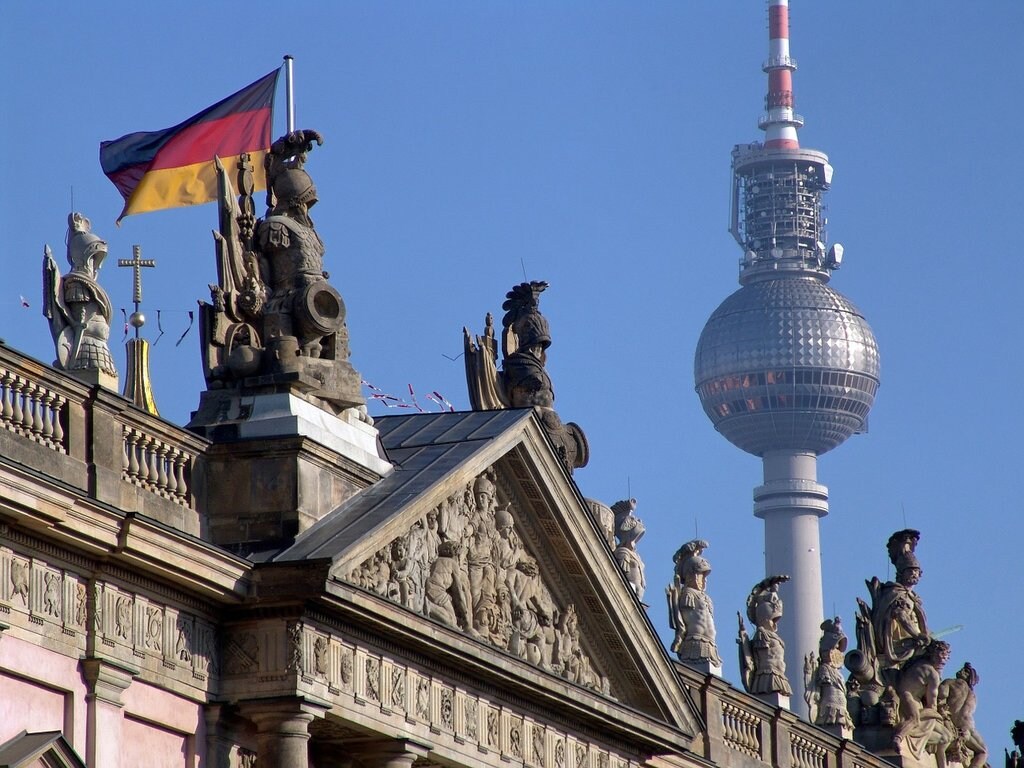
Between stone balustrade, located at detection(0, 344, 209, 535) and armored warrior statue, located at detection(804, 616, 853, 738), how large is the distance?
2497 cm

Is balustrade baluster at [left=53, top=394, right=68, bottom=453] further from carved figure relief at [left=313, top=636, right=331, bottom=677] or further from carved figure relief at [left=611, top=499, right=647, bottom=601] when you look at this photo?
carved figure relief at [left=611, top=499, right=647, bottom=601]

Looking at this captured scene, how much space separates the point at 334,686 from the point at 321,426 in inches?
150

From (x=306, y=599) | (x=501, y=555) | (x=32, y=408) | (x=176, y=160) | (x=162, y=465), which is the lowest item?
(x=306, y=599)

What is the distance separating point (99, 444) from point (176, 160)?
26.3ft

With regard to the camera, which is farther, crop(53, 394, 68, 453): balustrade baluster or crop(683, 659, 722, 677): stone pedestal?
crop(683, 659, 722, 677): stone pedestal

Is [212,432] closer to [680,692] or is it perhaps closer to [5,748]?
[5,748]

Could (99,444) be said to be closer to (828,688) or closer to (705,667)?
(705,667)

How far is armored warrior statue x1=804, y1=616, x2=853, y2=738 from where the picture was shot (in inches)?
2511

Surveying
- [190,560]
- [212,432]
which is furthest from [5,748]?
[212,432]

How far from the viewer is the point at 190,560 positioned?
129 feet

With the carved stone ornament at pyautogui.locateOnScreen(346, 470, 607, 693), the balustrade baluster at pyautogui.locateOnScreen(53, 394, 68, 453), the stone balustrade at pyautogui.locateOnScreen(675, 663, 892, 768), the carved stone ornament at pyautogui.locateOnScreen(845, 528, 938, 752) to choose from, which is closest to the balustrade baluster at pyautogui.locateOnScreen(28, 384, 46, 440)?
the balustrade baluster at pyautogui.locateOnScreen(53, 394, 68, 453)

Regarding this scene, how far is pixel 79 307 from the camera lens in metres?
39.9

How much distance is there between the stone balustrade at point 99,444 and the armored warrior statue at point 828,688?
2497 centimetres

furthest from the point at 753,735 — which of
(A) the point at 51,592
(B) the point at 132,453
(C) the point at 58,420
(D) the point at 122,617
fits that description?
(A) the point at 51,592
